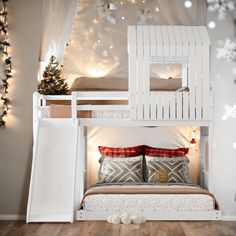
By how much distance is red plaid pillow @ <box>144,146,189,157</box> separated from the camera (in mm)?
7387

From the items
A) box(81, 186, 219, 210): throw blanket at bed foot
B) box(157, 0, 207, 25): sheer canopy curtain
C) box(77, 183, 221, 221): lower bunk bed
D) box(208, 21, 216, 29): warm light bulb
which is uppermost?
box(157, 0, 207, 25): sheer canopy curtain

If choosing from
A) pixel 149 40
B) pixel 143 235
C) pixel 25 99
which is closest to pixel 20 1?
pixel 25 99

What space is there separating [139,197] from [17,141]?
1590 mm

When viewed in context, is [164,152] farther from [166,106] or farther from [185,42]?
[185,42]

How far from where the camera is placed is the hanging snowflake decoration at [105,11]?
7.43 m

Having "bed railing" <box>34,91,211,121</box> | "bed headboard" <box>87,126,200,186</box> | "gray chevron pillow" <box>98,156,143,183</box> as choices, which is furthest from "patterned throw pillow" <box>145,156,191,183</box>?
"bed railing" <box>34,91,211,121</box>

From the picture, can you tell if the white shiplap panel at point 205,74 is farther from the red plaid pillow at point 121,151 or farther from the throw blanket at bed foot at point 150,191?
the red plaid pillow at point 121,151

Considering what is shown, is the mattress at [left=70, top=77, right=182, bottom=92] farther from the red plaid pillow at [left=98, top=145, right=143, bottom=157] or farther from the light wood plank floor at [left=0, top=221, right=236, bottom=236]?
the light wood plank floor at [left=0, top=221, right=236, bottom=236]

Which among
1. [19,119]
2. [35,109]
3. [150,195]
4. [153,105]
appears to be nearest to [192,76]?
[153,105]

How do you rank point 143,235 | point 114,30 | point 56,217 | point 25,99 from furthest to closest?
point 114,30 < point 25,99 < point 56,217 < point 143,235

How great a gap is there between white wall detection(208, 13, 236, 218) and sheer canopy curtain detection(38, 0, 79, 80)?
69.9 inches

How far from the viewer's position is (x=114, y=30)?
295 inches

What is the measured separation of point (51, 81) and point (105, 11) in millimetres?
1330

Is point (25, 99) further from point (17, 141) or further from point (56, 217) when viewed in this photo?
point (56, 217)
